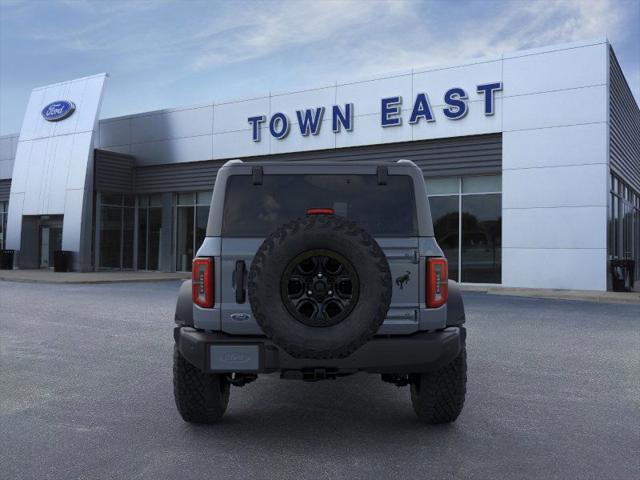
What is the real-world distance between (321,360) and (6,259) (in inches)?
1086

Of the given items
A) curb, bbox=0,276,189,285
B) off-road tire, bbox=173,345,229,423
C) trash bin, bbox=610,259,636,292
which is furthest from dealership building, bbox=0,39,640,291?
off-road tire, bbox=173,345,229,423

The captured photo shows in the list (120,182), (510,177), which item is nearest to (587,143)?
(510,177)

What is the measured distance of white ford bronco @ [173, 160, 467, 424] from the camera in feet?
12.3

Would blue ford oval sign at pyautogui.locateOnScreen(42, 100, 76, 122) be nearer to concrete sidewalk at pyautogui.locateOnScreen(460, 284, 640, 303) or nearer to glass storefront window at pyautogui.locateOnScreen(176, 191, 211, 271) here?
glass storefront window at pyautogui.locateOnScreen(176, 191, 211, 271)

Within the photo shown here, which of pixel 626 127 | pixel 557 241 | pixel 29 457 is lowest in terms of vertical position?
pixel 29 457

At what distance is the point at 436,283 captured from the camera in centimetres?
416

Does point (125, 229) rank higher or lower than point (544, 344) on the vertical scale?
higher

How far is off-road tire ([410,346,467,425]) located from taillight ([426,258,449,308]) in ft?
1.87

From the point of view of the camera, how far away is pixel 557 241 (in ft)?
57.2

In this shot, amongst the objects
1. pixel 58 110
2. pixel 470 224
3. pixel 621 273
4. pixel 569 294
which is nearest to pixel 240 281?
pixel 569 294

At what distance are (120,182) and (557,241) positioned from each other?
61.5ft

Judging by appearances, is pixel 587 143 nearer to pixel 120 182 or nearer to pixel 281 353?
pixel 281 353

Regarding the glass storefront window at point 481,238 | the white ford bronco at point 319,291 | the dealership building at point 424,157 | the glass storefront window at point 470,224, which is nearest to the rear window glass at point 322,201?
the white ford bronco at point 319,291

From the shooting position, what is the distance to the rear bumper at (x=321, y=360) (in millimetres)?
3916
